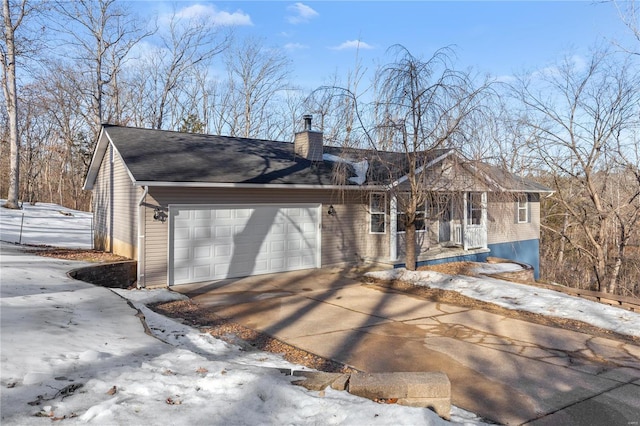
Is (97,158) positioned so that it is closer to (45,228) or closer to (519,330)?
(45,228)

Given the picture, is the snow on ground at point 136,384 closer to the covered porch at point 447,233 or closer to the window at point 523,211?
the covered porch at point 447,233

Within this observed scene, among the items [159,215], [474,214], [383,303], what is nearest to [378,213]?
[474,214]

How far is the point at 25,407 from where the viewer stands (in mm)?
2936

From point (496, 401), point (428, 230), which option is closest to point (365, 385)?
point (496, 401)

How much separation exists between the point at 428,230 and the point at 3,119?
3537 cm

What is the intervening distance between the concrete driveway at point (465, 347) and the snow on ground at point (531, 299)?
86 centimetres

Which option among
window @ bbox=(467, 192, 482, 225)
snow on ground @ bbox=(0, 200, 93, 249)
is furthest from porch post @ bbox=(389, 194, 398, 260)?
snow on ground @ bbox=(0, 200, 93, 249)

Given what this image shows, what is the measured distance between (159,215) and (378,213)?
7.14 metres

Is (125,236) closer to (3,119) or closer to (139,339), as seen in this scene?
(139,339)

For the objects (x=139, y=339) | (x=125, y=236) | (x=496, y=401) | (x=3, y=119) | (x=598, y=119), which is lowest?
(x=496, y=401)

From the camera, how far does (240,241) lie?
11.1 m

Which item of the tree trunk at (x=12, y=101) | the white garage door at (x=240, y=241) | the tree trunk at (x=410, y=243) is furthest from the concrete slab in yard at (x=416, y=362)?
the tree trunk at (x=12, y=101)

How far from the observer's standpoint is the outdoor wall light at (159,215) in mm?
9781

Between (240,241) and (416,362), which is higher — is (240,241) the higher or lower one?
the higher one
